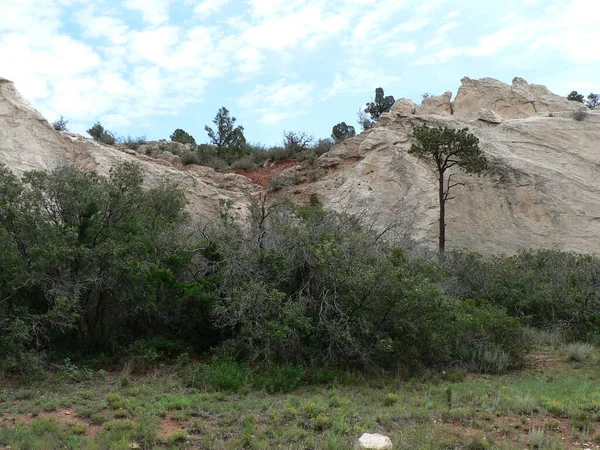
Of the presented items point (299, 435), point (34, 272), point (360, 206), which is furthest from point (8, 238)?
point (360, 206)

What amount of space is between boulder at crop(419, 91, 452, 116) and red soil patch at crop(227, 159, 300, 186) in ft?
26.5

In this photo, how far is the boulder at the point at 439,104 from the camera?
3359 centimetres

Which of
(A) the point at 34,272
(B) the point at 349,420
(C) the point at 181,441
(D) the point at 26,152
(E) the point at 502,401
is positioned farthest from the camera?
(D) the point at 26,152

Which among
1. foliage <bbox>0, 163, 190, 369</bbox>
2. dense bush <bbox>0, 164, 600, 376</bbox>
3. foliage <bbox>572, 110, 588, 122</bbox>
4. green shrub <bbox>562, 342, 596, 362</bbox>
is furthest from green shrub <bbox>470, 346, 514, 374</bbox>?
foliage <bbox>572, 110, 588, 122</bbox>

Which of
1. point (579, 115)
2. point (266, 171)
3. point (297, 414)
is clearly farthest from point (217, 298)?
point (579, 115)

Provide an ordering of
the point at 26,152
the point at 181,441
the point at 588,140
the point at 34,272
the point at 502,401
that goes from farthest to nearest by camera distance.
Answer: the point at 588,140, the point at 26,152, the point at 34,272, the point at 502,401, the point at 181,441

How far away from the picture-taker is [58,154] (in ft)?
83.3

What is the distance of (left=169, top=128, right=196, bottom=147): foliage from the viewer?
41312 mm

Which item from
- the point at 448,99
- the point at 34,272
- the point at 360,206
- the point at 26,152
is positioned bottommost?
the point at 34,272

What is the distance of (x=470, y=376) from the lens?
10.3 meters

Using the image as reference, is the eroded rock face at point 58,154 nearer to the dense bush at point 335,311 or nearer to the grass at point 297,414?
the dense bush at point 335,311

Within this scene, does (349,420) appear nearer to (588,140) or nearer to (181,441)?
(181,441)

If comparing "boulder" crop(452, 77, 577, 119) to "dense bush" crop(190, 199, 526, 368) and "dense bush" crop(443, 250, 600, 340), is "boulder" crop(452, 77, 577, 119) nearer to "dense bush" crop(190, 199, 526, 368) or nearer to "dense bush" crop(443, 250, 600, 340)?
"dense bush" crop(443, 250, 600, 340)

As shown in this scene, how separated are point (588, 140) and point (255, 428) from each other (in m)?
28.2
